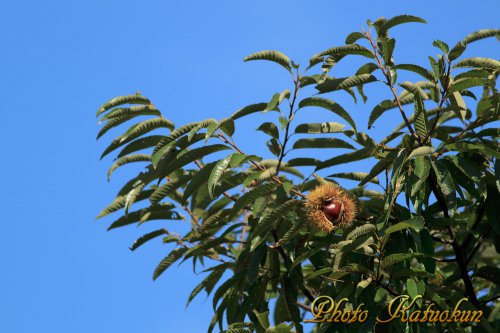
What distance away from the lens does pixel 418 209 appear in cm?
266

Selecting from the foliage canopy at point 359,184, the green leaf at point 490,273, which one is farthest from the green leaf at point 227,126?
the green leaf at point 490,273

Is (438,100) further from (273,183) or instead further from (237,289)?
(237,289)

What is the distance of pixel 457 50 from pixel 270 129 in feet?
2.34

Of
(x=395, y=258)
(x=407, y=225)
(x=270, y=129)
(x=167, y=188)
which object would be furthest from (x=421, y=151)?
(x=167, y=188)

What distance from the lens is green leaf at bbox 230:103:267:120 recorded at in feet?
9.27

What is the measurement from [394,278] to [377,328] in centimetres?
30

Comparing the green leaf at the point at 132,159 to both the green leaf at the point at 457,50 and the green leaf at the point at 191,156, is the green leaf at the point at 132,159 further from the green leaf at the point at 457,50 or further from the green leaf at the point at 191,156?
the green leaf at the point at 457,50

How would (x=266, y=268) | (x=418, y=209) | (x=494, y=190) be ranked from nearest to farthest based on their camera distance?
(x=418, y=209), (x=494, y=190), (x=266, y=268)

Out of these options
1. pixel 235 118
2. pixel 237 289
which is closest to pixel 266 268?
pixel 237 289

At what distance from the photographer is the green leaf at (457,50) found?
2.71m

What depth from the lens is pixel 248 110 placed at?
285cm

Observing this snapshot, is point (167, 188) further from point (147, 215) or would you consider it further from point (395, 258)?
point (395, 258)

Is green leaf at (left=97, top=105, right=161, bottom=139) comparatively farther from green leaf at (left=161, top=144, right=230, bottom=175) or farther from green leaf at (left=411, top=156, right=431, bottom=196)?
green leaf at (left=411, top=156, right=431, bottom=196)

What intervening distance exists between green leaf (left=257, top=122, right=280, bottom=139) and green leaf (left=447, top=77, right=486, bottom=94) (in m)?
0.64
